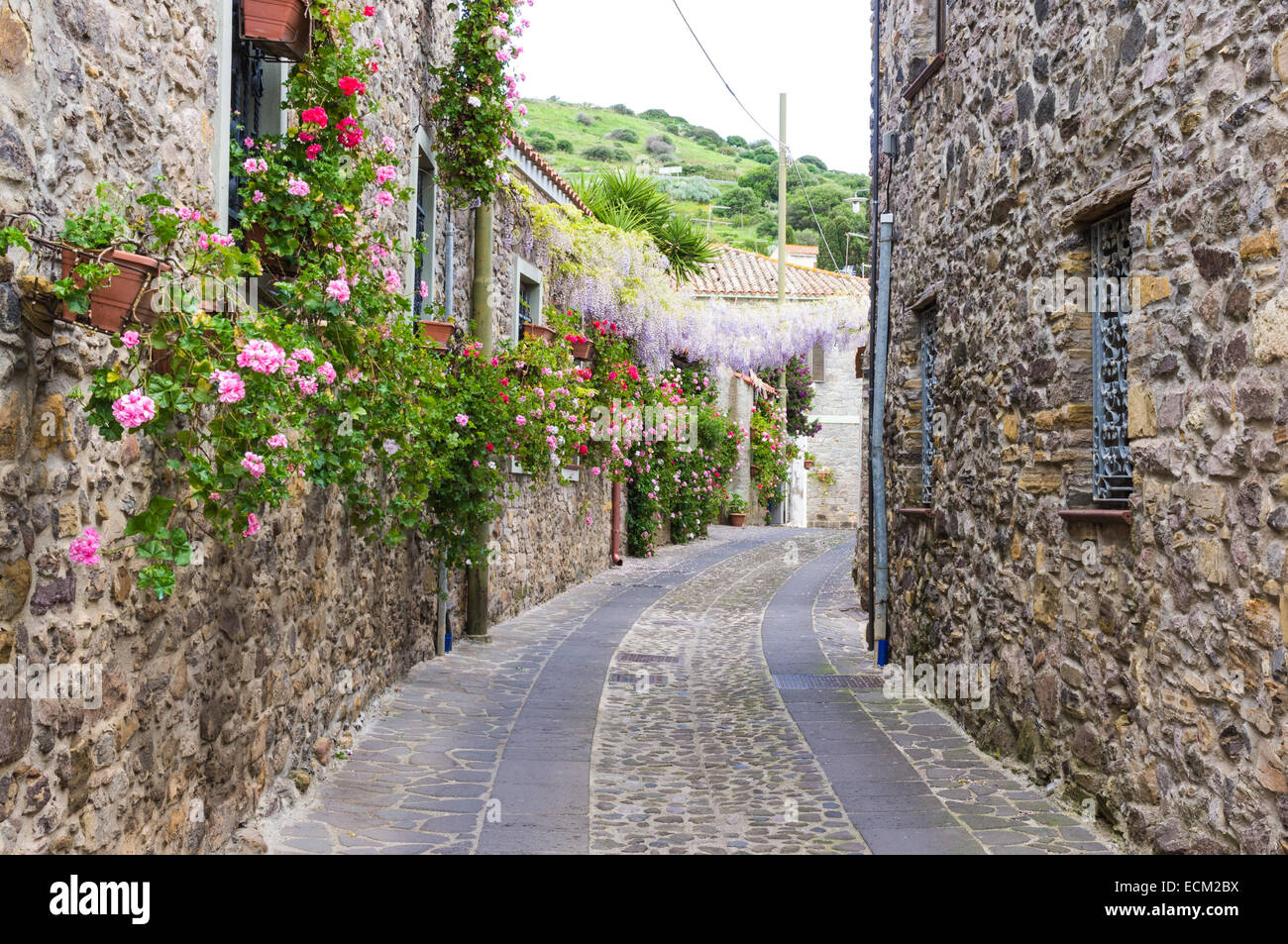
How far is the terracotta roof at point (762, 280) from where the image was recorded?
78.5 feet

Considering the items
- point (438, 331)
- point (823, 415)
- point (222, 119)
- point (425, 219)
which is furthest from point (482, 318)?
point (823, 415)

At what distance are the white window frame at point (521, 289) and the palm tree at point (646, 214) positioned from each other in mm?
4076

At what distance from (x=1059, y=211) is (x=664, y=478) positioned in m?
12.0

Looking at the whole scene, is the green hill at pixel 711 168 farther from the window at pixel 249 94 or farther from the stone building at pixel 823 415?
the window at pixel 249 94

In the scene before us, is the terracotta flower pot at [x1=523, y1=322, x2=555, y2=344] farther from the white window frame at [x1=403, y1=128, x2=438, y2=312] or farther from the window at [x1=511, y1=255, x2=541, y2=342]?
the white window frame at [x1=403, y1=128, x2=438, y2=312]

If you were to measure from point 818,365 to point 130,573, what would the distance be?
84.5 ft

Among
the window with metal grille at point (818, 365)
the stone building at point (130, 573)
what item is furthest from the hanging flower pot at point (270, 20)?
the window with metal grille at point (818, 365)

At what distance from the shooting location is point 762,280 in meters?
24.7

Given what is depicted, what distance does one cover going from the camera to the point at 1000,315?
17.7 ft

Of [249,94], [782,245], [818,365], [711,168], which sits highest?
[711,168]

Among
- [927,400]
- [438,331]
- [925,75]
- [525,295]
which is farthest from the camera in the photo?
[525,295]

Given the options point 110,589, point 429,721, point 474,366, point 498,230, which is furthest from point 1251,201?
point 498,230

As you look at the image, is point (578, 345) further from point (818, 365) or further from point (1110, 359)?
point (818, 365)

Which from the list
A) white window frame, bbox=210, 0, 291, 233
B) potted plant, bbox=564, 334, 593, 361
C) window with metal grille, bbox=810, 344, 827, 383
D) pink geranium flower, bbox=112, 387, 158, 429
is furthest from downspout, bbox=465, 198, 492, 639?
window with metal grille, bbox=810, 344, 827, 383
